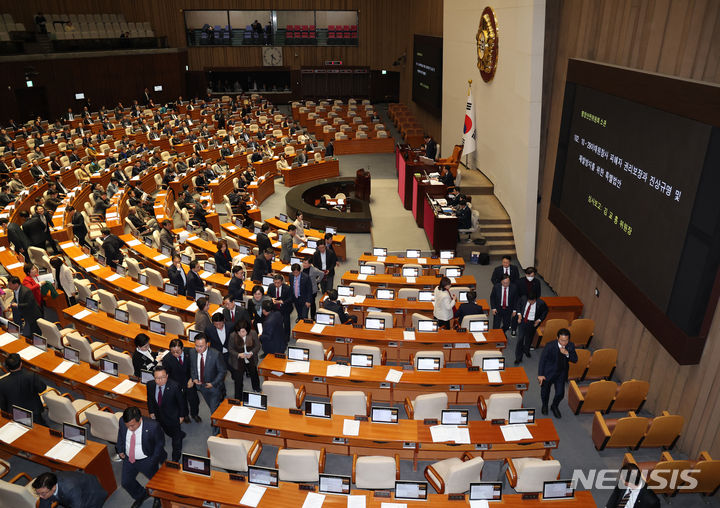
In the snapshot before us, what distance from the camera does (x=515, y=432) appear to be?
6617mm

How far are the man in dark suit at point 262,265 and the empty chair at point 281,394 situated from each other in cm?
350

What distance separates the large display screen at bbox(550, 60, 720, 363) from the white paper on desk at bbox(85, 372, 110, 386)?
26.4ft

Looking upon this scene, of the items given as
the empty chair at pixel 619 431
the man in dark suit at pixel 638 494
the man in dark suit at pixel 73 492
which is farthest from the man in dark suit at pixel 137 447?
the empty chair at pixel 619 431

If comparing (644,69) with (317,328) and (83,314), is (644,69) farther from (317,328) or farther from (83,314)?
(83,314)

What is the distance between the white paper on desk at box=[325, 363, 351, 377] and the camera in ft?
25.8

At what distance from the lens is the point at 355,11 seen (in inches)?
1398

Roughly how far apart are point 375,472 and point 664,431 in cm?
413

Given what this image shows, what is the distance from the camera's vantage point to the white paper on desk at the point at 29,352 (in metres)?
8.16

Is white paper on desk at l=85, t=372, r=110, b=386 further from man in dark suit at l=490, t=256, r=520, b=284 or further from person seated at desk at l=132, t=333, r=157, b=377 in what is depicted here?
man in dark suit at l=490, t=256, r=520, b=284

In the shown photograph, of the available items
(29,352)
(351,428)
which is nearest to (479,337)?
(351,428)

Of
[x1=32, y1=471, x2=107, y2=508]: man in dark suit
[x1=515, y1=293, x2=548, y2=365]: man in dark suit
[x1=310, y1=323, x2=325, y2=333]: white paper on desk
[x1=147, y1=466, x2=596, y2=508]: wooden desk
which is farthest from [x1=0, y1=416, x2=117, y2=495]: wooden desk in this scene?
[x1=515, y1=293, x2=548, y2=365]: man in dark suit

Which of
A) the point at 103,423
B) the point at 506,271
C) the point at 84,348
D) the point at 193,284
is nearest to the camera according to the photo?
the point at 103,423

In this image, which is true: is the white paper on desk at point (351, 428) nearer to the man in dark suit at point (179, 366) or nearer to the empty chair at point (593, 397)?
the man in dark suit at point (179, 366)

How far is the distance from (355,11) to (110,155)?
868 inches
